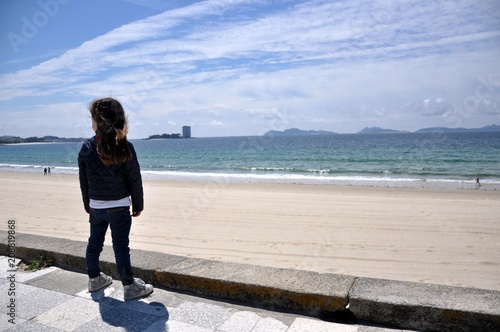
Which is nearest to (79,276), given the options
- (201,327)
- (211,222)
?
(201,327)

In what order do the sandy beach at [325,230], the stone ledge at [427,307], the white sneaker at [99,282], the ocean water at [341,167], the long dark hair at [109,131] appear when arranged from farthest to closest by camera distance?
the ocean water at [341,167] < the sandy beach at [325,230] < the white sneaker at [99,282] < the long dark hair at [109,131] < the stone ledge at [427,307]

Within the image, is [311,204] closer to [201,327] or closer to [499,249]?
[499,249]

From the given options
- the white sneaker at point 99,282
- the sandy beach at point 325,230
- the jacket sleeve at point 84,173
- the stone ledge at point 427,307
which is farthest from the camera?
the sandy beach at point 325,230

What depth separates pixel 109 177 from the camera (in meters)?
3.00

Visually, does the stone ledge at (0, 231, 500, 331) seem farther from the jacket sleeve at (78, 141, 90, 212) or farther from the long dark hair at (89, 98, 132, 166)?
the long dark hair at (89, 98, 132, 166)

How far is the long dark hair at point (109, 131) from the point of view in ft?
9.53

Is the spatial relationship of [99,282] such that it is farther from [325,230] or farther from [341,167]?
[341,167]

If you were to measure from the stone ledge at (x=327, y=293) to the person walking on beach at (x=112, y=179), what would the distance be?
36cm

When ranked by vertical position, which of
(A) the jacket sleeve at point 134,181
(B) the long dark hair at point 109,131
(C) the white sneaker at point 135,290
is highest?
(B) the long dark hair at point 109,131

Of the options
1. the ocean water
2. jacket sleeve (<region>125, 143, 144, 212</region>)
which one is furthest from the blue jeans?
the ocean water

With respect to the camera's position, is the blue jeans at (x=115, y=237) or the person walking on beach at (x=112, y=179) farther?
the blue jeans at (x=115, y=237)

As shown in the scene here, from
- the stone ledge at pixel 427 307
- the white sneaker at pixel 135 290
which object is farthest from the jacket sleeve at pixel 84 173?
the stone ledge at pixel 427 307

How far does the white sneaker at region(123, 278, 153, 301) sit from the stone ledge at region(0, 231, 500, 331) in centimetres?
24

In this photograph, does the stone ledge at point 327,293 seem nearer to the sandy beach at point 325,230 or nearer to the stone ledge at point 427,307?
the stone ledge at point 427,307
